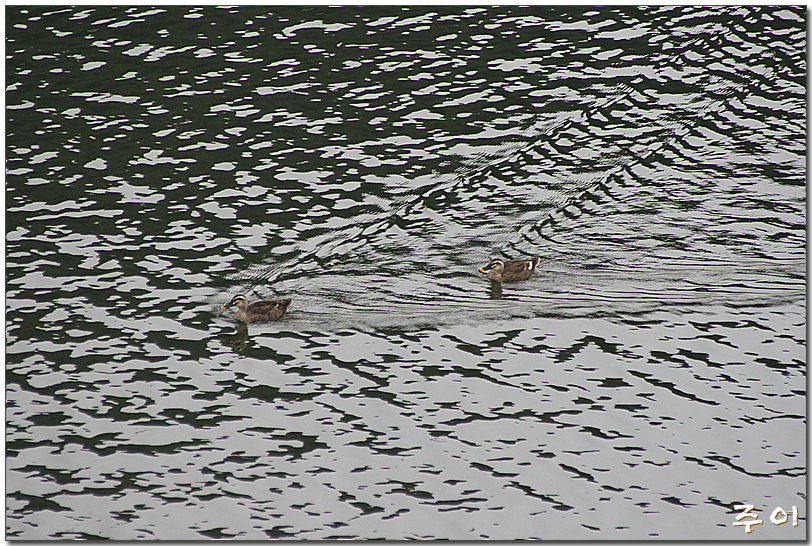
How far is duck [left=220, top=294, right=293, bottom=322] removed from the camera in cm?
1836

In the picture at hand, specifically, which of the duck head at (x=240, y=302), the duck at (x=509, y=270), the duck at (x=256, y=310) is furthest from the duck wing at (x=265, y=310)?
the duck at (x=509, y=270)

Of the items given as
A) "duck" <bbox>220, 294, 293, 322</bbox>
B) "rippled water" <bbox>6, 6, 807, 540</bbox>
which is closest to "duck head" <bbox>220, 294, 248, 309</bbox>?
"duck" <bbox>220, 294, 293, 322</bbox>

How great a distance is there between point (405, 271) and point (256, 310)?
3888 millimetres

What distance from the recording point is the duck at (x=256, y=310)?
→ 60.2 feet

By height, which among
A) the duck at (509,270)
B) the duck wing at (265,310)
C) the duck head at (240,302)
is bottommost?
the duck at (509,270)

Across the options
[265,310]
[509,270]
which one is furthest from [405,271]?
[265,310]

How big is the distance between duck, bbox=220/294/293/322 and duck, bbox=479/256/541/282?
5.00 metres

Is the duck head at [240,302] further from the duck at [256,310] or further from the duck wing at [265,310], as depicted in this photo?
the duck wing at [265,310]

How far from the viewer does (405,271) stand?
66.7 feet

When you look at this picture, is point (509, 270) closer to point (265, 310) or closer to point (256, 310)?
point (265, 310)

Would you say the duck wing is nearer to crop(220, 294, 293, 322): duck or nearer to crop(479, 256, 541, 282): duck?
crop(220, 294, 293, 322): duck

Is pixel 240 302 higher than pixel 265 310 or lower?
higher

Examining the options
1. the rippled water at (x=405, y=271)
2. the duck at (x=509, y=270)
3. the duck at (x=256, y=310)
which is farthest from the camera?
the duck at (x=509, y=270)

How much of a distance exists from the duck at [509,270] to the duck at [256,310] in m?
5.00
